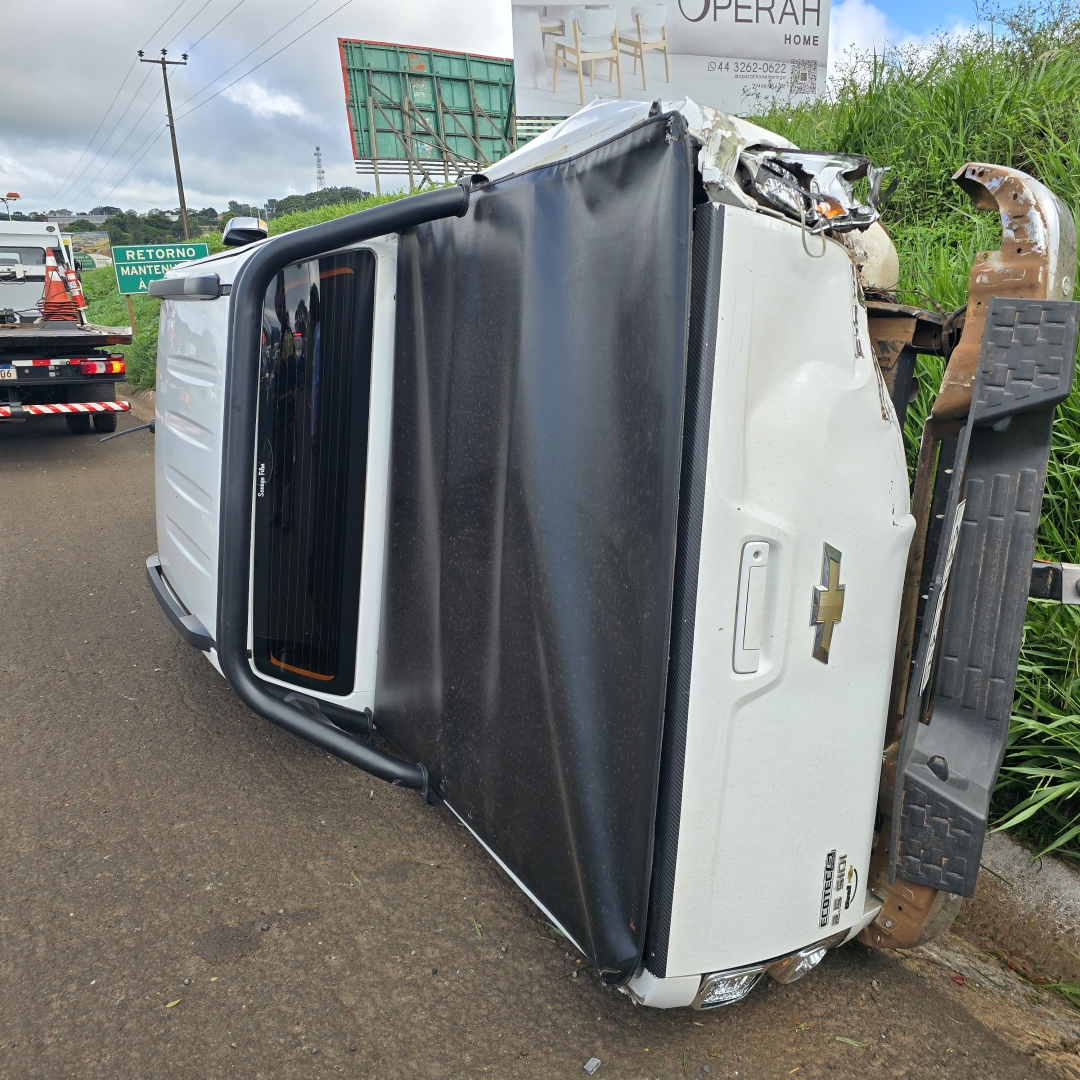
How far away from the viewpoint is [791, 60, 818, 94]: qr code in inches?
402

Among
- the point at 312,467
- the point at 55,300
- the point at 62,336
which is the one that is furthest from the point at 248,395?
the point at 55,300

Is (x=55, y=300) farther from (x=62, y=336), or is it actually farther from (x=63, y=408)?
(x=63, y=408)

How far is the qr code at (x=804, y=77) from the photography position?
10.2m

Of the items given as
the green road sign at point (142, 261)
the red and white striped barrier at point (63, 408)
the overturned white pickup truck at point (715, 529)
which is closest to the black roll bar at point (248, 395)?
the overturned white pickup truck at point (715, 529)

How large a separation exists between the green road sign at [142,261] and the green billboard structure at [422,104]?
5.91 m

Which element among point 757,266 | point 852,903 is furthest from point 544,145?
point 852,903

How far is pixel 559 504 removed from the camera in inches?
76.0

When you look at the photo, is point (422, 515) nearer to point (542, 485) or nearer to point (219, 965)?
point (542, 485)

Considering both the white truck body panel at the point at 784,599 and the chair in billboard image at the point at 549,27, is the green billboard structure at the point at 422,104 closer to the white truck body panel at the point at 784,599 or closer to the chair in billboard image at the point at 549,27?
the chair in billboard image at the point at 549,27

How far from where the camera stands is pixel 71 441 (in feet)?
30.5

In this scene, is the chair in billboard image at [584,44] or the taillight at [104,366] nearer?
the taillight at [104,366]

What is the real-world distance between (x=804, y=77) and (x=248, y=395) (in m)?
11.0

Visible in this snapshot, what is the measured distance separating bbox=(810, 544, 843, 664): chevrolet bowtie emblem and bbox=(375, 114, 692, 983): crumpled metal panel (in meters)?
0.31

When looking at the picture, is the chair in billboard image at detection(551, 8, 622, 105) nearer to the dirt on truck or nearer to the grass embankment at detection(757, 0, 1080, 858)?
the grass embankment at detection(757, 0, 1080, 858)
